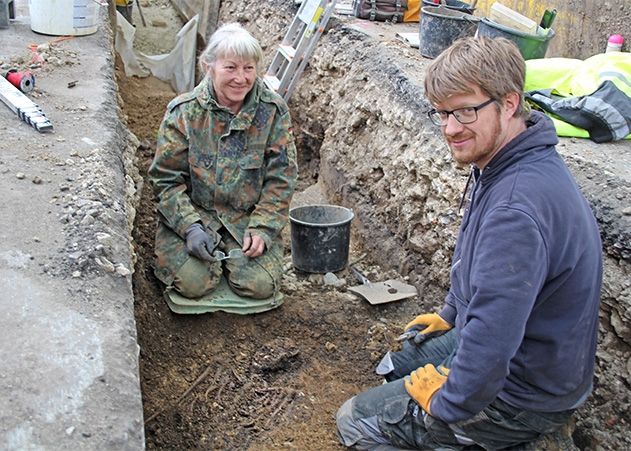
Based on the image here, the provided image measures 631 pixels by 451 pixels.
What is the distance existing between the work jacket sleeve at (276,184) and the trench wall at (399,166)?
0.89 m

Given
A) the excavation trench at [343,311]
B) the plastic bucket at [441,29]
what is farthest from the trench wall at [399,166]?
the plastic bucket at [441,29]

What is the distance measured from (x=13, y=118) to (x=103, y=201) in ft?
4.23

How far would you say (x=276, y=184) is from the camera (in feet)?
13.3

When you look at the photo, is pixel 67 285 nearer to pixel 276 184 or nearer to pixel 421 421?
pixel 421 421

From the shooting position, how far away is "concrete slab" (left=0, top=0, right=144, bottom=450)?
1947mm

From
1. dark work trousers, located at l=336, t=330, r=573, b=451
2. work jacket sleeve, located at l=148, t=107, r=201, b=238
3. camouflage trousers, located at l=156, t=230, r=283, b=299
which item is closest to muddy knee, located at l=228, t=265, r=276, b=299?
camouflage trousers, located at l=156, t=230, r=283, b=299

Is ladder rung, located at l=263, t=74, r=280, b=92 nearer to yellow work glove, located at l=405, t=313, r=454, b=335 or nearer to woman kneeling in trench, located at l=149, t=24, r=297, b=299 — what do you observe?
woman kneeling in trench, located at l=149, t=24, r=297, b=299

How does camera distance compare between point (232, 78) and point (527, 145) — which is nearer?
point (527, 145)

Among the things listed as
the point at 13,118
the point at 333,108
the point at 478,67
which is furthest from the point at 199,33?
the point at 478,67

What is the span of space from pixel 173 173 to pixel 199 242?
0.44m

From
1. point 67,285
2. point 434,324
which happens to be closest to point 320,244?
point 434,324

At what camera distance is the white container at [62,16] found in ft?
19.4

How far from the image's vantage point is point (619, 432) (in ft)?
9.27

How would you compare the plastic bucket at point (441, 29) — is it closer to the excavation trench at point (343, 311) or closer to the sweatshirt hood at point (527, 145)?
the excavation trench at point (343, 311)
